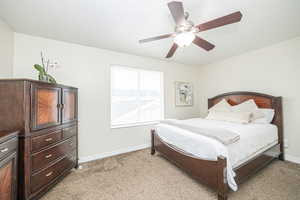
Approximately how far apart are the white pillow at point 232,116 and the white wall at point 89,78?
70.8 inches

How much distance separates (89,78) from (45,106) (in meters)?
1.14

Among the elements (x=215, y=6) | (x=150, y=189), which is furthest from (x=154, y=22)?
(x=150, y=189)

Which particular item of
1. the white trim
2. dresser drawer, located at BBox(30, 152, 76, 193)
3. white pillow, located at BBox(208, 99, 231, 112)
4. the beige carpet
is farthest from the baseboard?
the white trim

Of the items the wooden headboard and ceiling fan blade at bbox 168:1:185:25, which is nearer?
ceiling fan blade at bbox 168:1:185:25

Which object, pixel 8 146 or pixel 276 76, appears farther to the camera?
pixel 276 76

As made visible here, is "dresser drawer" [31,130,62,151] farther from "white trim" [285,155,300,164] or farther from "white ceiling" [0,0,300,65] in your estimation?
"white trim" [285,155,300,164]

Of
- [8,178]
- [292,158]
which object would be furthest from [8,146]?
[292,158]

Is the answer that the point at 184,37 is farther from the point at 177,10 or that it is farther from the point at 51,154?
the point at 51,154

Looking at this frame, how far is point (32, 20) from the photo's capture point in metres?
1.79

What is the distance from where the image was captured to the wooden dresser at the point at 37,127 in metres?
1.36

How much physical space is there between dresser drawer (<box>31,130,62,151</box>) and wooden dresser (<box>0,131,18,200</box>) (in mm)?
182

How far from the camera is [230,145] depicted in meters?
1.54

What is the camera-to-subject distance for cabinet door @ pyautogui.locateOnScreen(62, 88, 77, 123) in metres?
1.92

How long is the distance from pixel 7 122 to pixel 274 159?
4.38 metres
